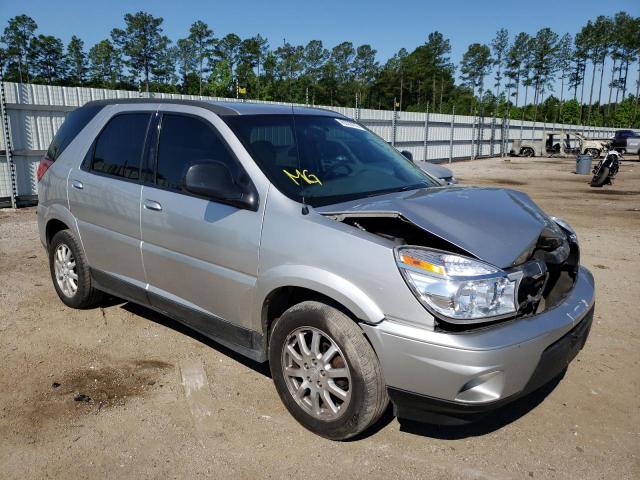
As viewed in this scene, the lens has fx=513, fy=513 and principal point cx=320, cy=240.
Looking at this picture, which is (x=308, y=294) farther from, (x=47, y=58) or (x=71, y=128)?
(x=47, y=58)

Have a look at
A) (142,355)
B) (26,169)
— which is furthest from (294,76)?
(142,355)

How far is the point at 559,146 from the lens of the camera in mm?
31234

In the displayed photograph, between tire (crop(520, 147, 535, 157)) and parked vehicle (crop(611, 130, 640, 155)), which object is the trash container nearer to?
tire (crop(520, 147, 535, 157))

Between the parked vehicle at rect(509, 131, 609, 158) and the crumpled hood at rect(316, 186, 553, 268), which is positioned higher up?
the crumpled hood at rect(316, 186, 553, 268)

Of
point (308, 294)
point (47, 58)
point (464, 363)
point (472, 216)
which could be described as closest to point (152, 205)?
point (308, 294)

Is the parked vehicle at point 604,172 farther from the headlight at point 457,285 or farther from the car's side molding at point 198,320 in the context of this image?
the car's side molding at point 198,320

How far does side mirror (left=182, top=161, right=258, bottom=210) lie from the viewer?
2996 millimetres

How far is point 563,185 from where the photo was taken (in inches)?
675

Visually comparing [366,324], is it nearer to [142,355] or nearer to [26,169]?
[142,355]

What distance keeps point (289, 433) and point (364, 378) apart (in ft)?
2.26

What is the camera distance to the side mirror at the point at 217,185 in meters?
3.00

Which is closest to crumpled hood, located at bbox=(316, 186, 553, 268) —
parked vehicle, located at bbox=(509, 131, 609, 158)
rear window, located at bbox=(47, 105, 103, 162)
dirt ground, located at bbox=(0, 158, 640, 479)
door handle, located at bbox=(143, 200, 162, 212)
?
dirt ground, located at bbox=(0, 158, 640, 479)

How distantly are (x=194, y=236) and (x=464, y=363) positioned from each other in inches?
73.2

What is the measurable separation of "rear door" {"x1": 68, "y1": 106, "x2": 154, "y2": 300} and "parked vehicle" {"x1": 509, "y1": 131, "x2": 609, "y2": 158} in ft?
103
